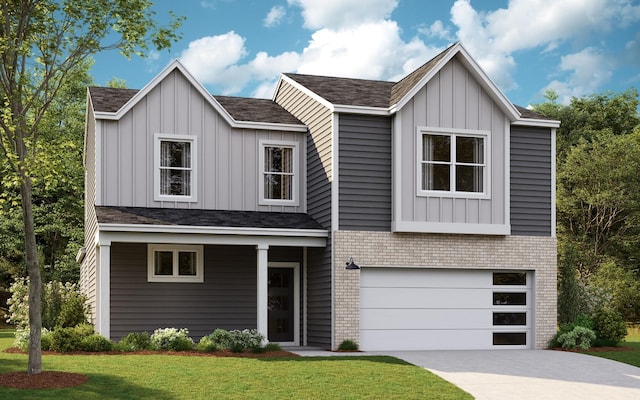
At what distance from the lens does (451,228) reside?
2167 centimetres

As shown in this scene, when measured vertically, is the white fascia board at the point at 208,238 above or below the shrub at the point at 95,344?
above

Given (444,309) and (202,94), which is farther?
(202,94)

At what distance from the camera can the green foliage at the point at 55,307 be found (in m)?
21.0

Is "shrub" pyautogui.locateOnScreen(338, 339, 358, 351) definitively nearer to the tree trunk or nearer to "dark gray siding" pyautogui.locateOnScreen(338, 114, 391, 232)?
"dark gray siding" pyautogui.locateOnScreen(338, 114, 391, 232)

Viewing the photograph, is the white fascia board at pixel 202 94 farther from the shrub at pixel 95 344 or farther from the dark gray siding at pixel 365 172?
the shrub at pixel 95 344

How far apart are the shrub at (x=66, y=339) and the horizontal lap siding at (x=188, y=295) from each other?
2.77 meters

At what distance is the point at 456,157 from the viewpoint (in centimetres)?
2183

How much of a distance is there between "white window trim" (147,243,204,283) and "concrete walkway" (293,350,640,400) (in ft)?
12.7

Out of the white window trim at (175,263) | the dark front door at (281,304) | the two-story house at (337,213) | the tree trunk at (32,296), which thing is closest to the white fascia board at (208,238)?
the two-story house at (337,213)

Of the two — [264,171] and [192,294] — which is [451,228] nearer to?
[264,171]

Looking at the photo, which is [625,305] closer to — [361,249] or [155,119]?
[361,249]

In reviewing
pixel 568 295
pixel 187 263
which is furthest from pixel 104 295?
pixel 568 295

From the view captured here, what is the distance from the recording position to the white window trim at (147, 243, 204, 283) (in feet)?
72.9

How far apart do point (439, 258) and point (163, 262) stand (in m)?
7.10
